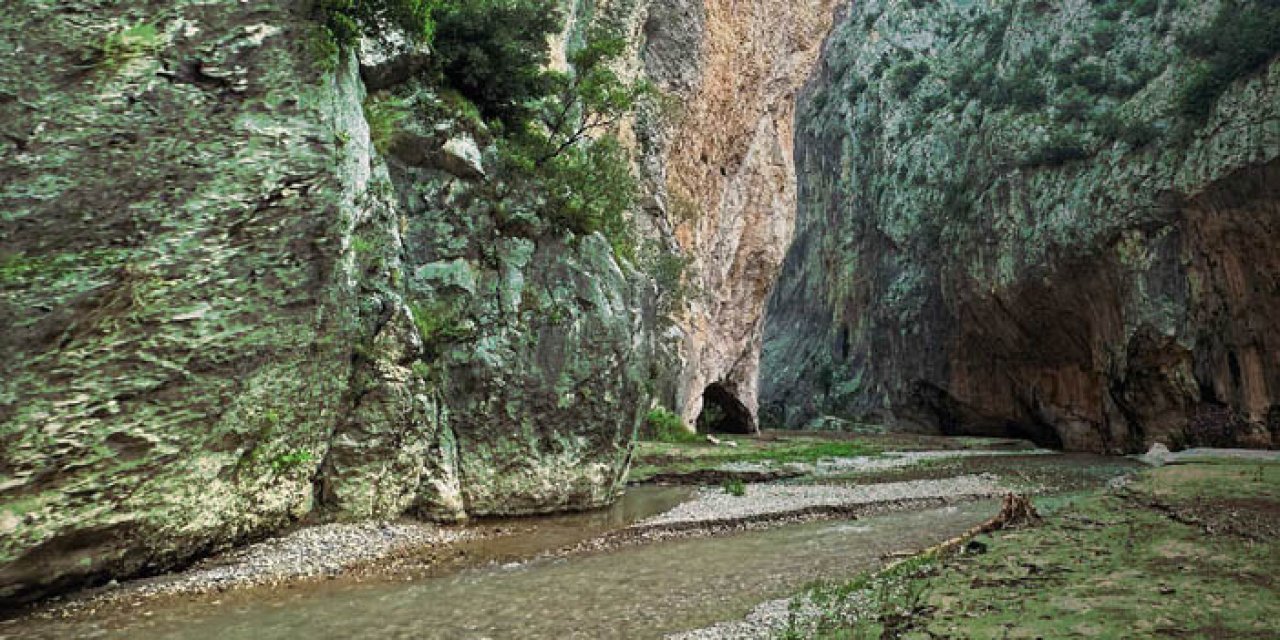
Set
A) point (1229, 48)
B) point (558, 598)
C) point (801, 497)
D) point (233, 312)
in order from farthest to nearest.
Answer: point (1229, 48) → point (801, 497) → point (233, 312) → point (558, 598)

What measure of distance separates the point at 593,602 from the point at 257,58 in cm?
949

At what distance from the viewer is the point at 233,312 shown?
1099 centimetres

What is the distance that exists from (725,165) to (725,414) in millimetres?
16745

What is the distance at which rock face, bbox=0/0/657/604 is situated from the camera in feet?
30.2

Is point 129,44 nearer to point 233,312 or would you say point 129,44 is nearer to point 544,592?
point 233,312

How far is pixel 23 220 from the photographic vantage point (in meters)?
9.29

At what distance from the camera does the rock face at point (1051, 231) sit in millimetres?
29562

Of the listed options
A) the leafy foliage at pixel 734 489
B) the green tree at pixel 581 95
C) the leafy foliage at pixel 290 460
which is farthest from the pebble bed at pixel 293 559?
the green tree at pixel 581 95

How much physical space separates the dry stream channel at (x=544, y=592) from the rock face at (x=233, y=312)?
1.67 metres

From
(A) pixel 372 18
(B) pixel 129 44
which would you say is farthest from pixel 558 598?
(A) pixel 372 18

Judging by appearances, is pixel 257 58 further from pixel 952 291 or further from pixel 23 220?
pixel 952 291

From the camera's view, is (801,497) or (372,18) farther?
(801,497)

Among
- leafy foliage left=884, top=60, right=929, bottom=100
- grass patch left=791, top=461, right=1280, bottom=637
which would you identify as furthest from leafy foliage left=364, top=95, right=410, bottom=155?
leafy foliage left=884, top=60, right=929, bottom=100

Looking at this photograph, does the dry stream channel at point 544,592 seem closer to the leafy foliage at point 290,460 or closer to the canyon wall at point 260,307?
the canyon wall at point 260,307
